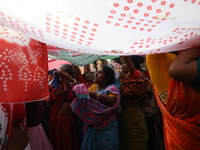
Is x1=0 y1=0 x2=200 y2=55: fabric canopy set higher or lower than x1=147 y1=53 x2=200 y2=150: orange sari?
higher

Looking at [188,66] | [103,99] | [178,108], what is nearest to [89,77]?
[103,99]

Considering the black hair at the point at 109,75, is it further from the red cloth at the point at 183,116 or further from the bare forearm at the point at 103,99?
the red cloth at the point at 183,116

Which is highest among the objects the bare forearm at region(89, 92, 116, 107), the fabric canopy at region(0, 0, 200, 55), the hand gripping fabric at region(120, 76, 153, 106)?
the fabric canopy at region(0, 0, 200, 55)

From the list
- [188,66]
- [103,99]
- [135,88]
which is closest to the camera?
[188,66]

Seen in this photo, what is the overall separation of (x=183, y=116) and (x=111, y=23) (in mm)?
761

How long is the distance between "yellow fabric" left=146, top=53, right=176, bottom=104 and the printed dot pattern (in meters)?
0.86

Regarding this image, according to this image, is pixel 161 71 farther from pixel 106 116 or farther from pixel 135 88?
pixel 106 116

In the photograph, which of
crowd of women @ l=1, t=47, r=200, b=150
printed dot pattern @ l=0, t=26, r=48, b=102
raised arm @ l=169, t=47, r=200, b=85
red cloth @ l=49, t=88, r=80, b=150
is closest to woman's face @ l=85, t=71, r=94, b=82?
crowd of women @ l=1, t=47, r=200, b=150

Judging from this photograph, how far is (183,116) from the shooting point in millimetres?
932

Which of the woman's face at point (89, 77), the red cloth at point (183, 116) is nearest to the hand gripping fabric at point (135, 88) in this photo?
the red cloth at point (183, 116)

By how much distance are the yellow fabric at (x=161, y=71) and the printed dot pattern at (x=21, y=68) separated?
86 cm

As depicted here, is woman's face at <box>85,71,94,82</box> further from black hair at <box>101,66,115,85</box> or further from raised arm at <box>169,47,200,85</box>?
raised arm at <box>169,47,200,85</box>

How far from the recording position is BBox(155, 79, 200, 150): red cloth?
88cm

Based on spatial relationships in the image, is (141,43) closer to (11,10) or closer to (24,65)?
(11,10)
